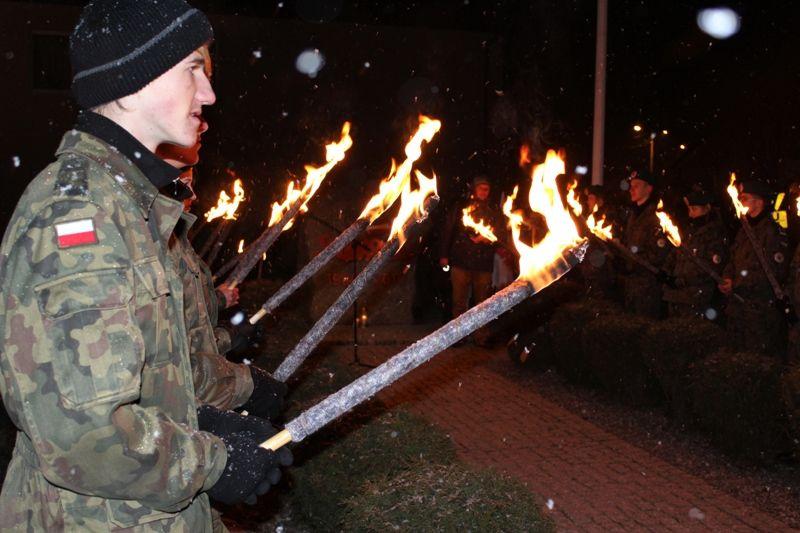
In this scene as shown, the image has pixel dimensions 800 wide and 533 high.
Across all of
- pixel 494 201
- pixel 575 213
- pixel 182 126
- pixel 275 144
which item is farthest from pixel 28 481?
pixel 275 144

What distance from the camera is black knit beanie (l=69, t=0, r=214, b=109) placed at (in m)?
2.20

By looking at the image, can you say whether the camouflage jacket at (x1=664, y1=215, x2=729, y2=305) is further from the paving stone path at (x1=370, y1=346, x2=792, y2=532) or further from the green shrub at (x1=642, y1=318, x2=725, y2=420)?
the paving stone path at (x1=370, y1=346, x2=792, y2=532)

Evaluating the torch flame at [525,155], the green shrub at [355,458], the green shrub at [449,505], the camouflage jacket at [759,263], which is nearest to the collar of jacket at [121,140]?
the green shrub at [449,505]

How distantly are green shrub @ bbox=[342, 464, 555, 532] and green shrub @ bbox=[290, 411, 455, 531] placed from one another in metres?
0.67

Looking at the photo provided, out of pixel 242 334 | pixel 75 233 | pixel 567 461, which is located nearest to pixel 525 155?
pixel 567 461

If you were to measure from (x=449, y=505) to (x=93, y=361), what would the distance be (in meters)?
2.22

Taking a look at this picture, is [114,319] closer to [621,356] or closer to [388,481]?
[388,481]

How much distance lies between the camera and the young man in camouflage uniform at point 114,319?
6.10 ft

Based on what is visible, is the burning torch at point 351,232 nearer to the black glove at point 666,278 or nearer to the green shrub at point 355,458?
the green shrub at point 355,458

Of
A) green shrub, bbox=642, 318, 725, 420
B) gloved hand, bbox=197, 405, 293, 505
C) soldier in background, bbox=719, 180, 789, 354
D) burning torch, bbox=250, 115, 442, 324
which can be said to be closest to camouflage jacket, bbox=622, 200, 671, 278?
soldier in background, bbox=719, 180, 789, 354

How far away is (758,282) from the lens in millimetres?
8938

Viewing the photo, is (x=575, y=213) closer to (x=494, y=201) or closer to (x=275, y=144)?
(x=494, y=201)

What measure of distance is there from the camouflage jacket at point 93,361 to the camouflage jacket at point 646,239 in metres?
9.41

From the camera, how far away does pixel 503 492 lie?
379cm
